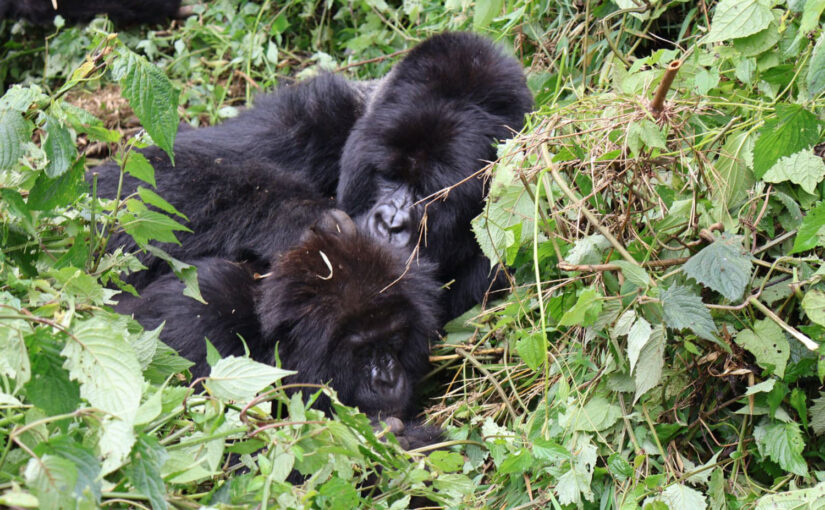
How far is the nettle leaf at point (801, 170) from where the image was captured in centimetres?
218

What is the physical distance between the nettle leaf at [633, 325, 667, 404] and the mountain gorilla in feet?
2.95

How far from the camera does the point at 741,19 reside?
7.77 feet

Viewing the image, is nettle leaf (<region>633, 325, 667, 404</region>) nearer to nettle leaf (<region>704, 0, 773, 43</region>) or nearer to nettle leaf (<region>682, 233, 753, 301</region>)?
nettle leaf (<region>682, 233, 753, 301</region>)

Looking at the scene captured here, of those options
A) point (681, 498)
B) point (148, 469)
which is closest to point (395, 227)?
point (681, 498)

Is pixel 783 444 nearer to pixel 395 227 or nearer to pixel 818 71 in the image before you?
pixel 818 71

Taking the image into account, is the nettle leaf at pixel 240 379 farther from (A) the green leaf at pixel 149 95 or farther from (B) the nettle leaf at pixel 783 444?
(B) the nettle leaf at pixel 783 444

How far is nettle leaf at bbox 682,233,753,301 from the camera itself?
77.6 inches

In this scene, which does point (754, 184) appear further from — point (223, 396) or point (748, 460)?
point (223, 396)

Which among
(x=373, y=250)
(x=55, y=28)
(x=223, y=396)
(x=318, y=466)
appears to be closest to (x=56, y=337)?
(x=223, y=396)

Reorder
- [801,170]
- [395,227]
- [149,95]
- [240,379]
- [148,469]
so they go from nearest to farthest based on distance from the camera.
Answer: [148,469], [240,379], [149,95], [801,170], [395,227]

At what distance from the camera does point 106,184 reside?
11.0 feet

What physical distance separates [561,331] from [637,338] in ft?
1.58

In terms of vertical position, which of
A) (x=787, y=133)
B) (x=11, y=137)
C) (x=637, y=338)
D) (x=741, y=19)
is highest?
(x=11, y=137)

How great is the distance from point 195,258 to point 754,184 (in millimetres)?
1917
